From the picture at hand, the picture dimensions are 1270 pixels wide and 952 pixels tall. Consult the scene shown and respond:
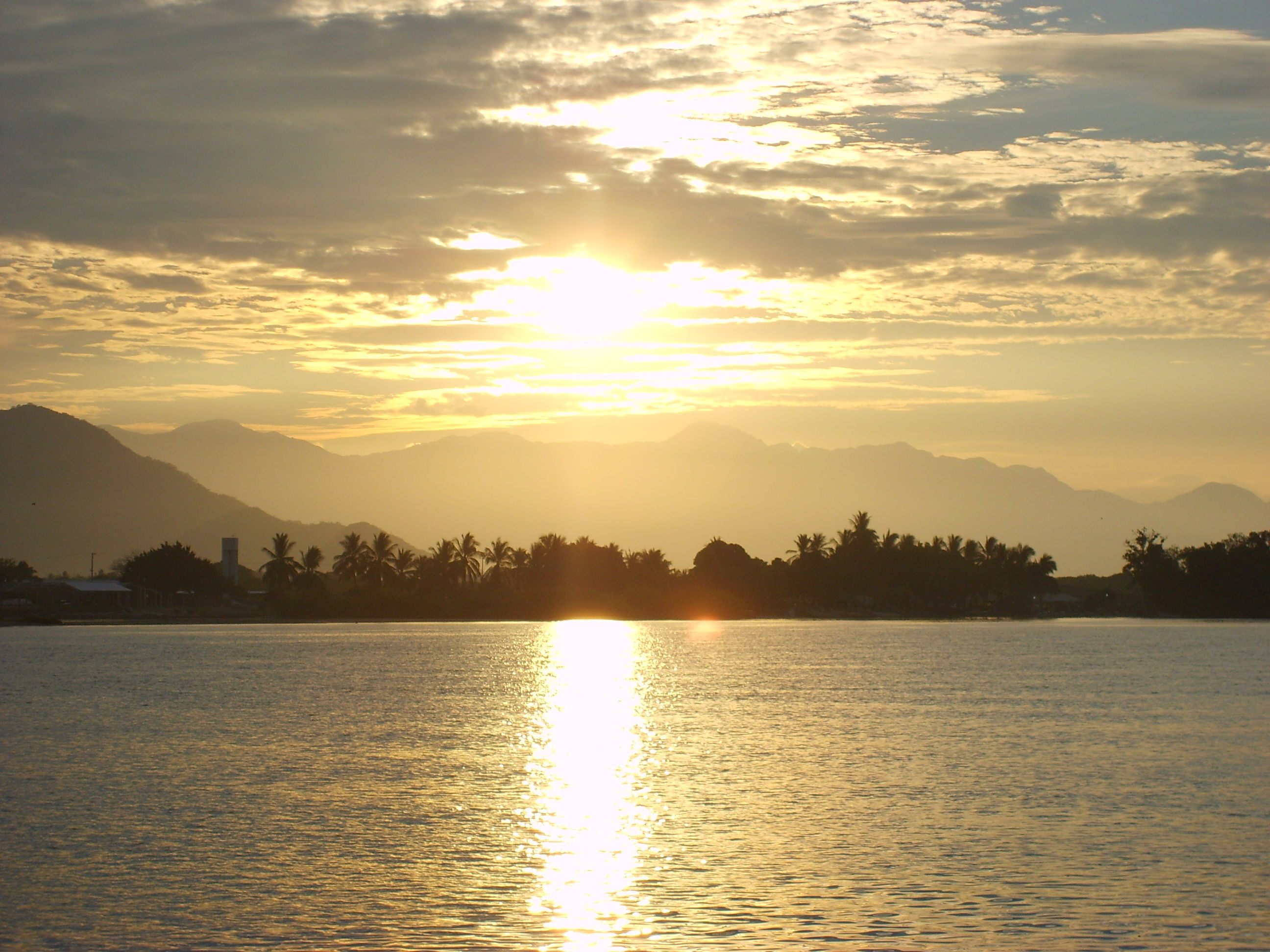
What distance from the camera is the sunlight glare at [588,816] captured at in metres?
18.5

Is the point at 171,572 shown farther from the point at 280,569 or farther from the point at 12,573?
the point at 12,573

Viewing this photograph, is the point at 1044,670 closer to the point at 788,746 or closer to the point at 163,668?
the point at 788,746

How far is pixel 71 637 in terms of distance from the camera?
131 m

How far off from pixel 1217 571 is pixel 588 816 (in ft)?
619

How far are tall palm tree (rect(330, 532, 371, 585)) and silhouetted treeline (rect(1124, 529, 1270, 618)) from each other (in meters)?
125

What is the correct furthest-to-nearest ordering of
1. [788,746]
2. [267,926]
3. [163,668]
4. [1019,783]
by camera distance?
[163,668]
[788,746]
[1019,783]
[267,926]

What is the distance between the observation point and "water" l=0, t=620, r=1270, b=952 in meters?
18.3

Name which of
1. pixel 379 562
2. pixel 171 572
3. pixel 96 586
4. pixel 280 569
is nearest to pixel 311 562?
pixel 280 569

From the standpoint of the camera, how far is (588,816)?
27062 millimetres

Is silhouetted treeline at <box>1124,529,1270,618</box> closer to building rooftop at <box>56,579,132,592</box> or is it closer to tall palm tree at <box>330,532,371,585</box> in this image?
tall palm tree at <box>330,532,371,585</box>

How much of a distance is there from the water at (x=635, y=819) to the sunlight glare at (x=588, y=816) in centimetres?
10

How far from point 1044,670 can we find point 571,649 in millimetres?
50233

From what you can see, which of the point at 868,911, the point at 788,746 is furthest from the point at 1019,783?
the point at 868,911

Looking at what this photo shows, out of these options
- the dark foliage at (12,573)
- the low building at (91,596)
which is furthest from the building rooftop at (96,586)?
the dark foliage at (12,573)
